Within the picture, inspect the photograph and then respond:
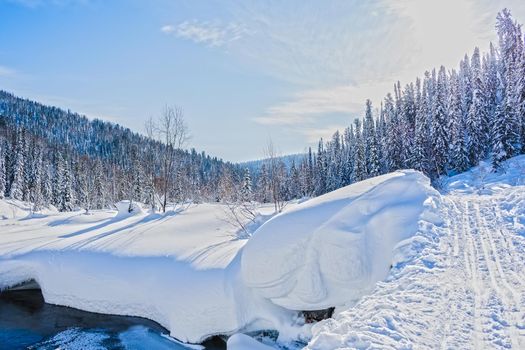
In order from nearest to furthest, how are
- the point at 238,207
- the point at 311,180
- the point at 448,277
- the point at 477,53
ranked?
the point at 448,277 < the point at 238,207 < the point at 477,53 < the point at 311,180

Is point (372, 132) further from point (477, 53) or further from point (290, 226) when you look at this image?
point (290, 226)

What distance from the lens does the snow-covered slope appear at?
14.4ft

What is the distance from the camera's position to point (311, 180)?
6994 centimetres

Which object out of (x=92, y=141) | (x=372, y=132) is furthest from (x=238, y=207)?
(x=92, y=141)

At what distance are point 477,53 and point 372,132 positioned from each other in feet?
64.3

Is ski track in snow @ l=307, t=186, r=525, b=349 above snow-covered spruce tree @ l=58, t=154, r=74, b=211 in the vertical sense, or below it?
below

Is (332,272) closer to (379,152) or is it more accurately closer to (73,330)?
(73,330)

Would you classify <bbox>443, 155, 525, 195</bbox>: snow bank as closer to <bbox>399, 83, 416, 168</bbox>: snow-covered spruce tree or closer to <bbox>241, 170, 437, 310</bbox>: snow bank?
<bbox>399, 83, 416, 168</bbox>: snow-covered spruce tree

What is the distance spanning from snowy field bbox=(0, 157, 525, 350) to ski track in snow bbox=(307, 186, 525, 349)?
2 centimetres

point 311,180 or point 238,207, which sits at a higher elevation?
point 311,180

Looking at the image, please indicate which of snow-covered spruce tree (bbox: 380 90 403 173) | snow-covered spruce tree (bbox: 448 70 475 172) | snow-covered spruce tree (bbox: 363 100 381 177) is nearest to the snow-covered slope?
snow-covered spruce tree (bbox: 448 70 475 172)

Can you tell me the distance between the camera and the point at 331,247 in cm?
866

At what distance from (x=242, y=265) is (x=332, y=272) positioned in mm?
2543

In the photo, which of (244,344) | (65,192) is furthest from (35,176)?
(244,344)
